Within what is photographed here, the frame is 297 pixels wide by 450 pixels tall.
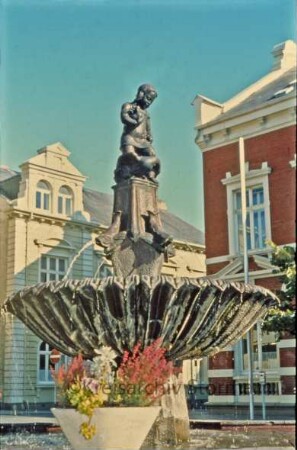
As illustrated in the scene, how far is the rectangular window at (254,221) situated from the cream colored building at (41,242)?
1.12 m

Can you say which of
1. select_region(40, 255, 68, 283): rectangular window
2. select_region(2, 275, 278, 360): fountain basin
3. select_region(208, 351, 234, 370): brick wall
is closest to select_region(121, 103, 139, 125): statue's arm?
select_region(2, 275, 278, 360): fountain basin

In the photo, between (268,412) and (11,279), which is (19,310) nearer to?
(268,412)

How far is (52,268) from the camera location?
21.8m

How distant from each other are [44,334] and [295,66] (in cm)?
1456

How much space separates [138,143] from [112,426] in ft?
14.9

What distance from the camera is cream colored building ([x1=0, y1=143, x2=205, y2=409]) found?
2077 centimetres

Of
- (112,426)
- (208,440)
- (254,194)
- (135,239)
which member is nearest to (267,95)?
(254,194)

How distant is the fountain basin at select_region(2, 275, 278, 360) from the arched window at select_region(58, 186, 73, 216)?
1507 cm

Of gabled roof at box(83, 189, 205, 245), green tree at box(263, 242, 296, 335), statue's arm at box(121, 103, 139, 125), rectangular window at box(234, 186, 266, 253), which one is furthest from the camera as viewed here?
rectangular window at box(234, 186, 266, 253)

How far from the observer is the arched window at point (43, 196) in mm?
25250

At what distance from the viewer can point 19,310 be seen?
353 inches

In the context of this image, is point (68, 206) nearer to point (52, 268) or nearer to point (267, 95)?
point (52, 268)

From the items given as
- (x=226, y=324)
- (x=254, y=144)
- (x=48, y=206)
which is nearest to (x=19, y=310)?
(x=226, y=324)

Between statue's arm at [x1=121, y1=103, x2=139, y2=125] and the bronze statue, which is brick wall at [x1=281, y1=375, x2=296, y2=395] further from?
statue's arm at [x1=121, y1=103, x2=139, y2=125]
